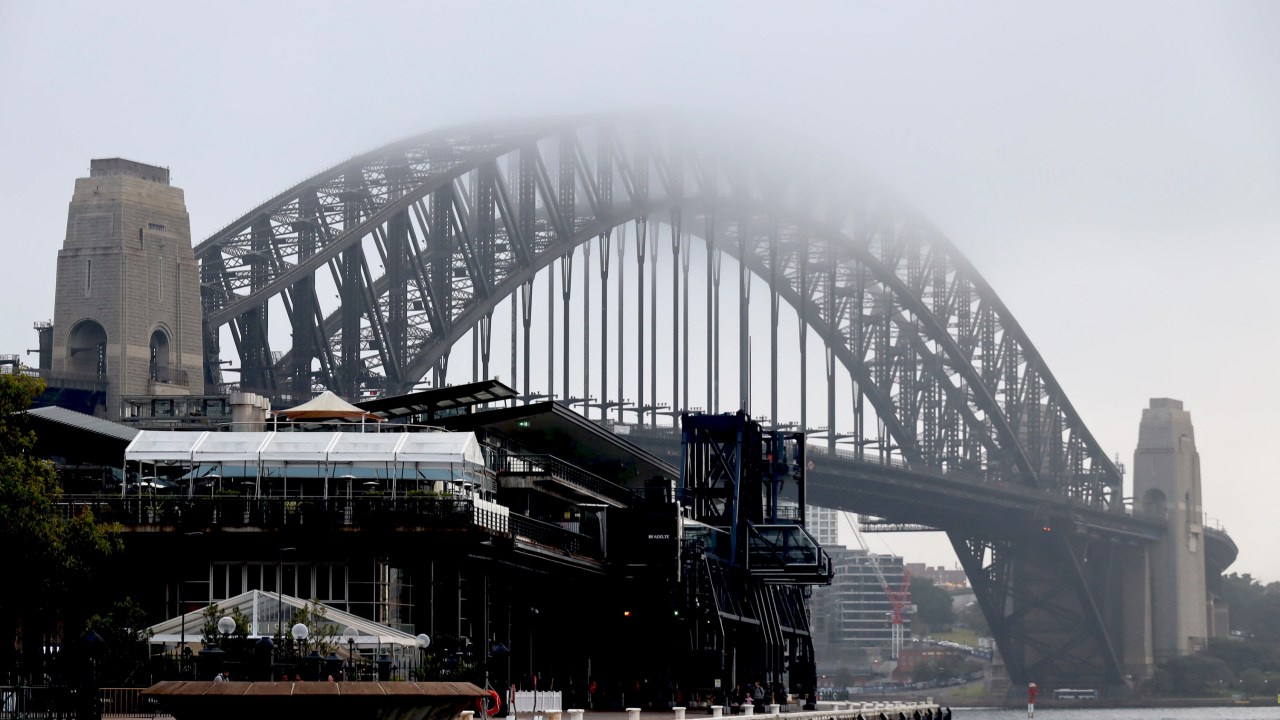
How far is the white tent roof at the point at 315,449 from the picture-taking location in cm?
7724

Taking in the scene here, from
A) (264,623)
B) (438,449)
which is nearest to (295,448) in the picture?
(438,449)

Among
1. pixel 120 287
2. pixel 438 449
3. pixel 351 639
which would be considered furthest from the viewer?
pixel 120 287

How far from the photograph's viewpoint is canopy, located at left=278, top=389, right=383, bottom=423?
87.9 m

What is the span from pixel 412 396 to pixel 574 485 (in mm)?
7645

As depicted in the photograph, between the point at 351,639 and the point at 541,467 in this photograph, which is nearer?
the point at 351,639

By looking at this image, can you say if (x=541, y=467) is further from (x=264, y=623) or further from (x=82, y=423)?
(x=264, y=623)

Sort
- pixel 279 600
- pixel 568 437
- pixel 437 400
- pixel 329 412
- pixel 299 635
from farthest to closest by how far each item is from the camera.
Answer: pixel 568 437 < pixel 437 400 < pixel 329 412 < pixel 279 600 < pixel 299 635

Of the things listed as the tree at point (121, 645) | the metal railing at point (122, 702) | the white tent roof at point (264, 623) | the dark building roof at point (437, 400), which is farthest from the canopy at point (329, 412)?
the metal railing at point (122, 702)

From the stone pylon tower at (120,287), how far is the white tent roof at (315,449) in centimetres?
3658

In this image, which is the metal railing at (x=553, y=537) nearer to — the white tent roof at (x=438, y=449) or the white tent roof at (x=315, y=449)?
the white tent roof at (x=438, y=449)

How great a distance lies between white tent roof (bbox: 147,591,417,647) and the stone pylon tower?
48.0 m

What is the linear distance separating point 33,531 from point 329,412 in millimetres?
23964

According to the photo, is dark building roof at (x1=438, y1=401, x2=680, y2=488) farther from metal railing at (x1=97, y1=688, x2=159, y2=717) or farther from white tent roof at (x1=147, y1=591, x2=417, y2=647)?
metal railing at (x1=97, y1=688, x2=159, y2=717)

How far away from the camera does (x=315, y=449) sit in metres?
77.8
